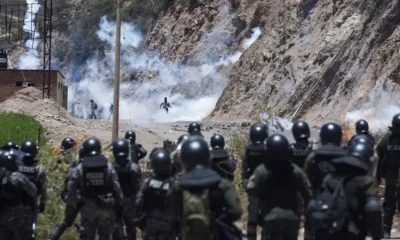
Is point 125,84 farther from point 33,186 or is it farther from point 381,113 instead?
point 33,186

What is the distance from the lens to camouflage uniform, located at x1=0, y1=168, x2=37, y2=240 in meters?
8.73

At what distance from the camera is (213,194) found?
21.3 ft

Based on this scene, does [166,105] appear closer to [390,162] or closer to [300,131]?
[390,162]

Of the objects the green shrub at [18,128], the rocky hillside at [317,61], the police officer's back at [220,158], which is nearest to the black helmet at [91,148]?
the police officer's back at [220,158]

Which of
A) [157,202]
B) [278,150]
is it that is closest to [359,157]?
[278,150]

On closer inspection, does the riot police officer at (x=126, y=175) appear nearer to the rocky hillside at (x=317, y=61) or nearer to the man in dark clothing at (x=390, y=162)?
Answer: the man in dark clothing at (x=390, y=162)

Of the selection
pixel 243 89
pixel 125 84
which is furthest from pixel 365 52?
pixel 125 84

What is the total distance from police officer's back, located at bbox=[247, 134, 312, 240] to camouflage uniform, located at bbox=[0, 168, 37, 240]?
3.00m

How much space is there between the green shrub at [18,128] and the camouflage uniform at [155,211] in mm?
14777

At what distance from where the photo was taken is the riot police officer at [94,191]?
28.3 ft

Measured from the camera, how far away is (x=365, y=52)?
2750 cm

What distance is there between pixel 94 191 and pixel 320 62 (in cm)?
2392

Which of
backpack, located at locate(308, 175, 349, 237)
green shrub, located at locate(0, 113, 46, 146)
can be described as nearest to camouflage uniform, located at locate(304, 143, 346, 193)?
backpack, located at locate(308, 175, 349, 237)

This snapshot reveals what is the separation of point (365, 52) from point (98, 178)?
802 inches
